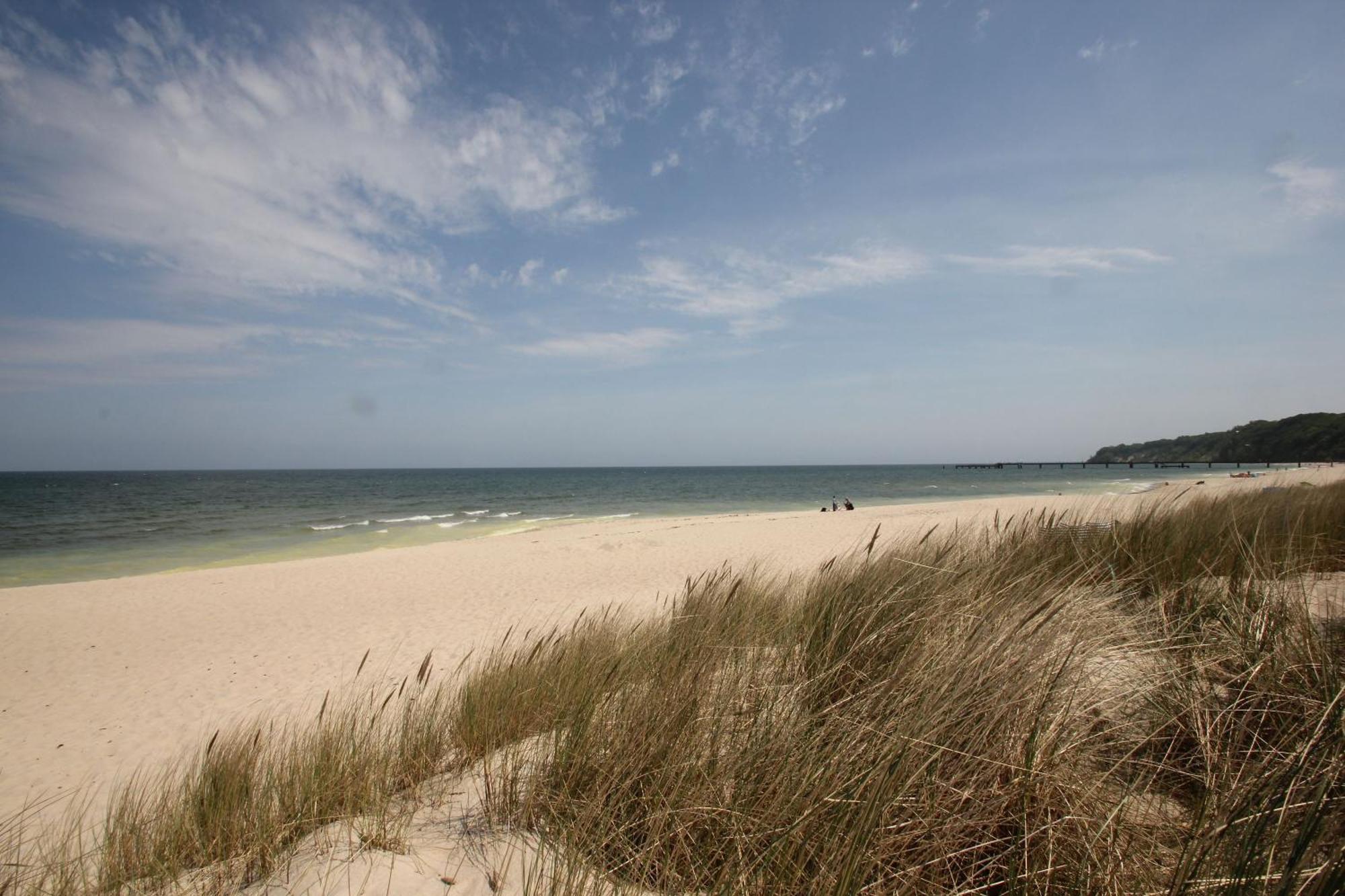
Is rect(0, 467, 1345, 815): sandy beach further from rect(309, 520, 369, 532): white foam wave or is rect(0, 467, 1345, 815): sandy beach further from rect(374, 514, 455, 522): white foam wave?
rect(374, 514, 455, 522): white foam wave

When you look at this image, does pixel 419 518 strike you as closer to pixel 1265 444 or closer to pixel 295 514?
pixel 295 514

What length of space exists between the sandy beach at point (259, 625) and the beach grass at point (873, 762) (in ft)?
3.23

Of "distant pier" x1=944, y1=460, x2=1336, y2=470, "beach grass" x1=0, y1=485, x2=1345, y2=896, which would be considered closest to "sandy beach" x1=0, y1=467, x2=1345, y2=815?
"beach grass" x1=0, y1=485, x2=1345, y2=896

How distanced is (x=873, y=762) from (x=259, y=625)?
11731 millimetres

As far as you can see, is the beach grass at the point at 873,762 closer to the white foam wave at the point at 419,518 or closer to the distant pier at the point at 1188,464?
the white foam wave at the point at 419,518

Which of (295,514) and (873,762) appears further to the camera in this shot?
(295,514)

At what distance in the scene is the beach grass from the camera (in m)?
1.80

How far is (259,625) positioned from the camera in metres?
10.4

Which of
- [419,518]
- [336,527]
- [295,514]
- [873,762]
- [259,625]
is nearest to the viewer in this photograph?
[873,762]

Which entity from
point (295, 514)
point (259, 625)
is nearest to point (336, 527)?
point (295, 514)

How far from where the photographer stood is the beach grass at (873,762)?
1.80 metres

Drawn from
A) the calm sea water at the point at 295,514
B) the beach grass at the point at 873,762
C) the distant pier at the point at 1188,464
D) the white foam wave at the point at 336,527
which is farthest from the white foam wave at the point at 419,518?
the distant pier at the point at 1188,464

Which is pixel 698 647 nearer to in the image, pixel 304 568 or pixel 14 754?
pixel 14 754

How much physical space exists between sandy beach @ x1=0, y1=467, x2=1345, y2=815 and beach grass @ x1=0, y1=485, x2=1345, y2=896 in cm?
99
